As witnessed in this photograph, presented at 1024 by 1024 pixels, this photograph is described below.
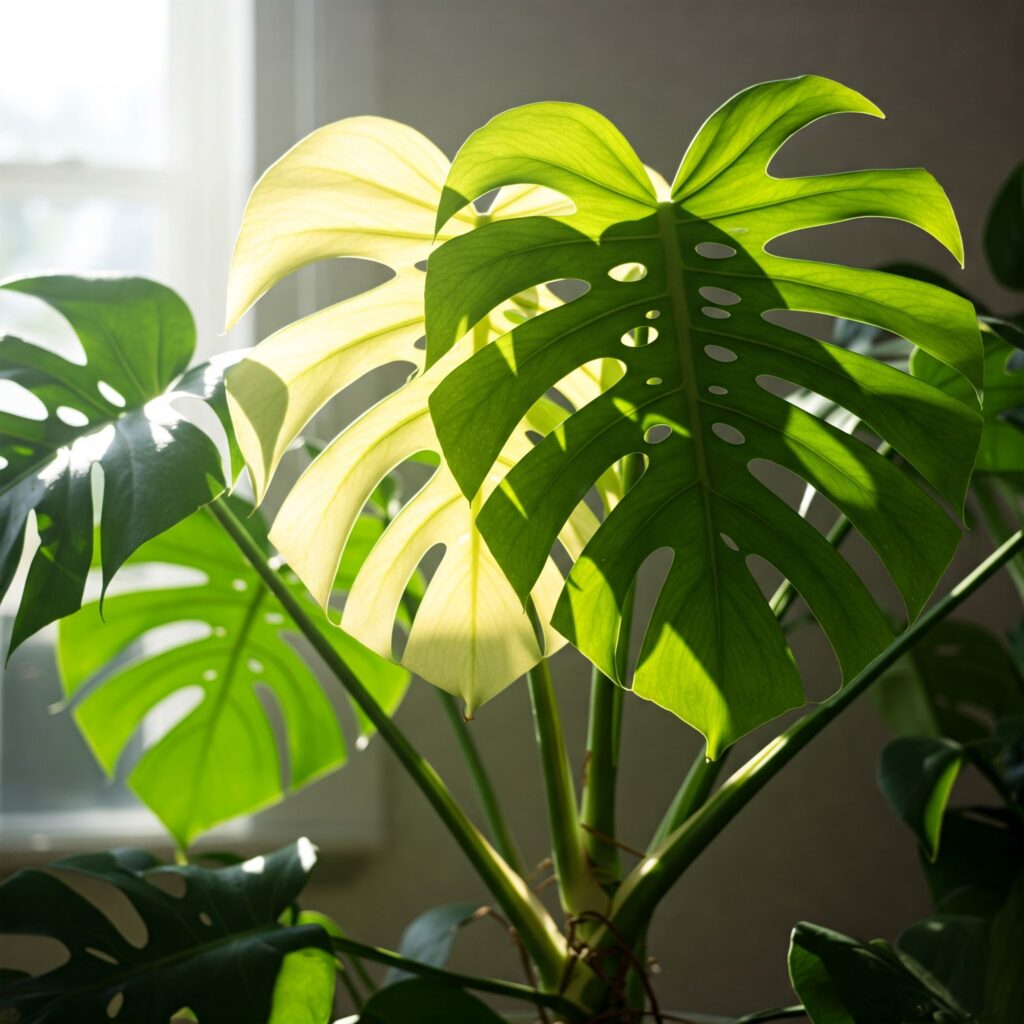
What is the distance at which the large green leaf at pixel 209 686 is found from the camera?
38.8 inches

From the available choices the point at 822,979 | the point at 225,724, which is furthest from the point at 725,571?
the point at 225,724

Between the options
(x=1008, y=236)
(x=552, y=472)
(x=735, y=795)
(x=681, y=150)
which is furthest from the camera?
(x=681, y=150)

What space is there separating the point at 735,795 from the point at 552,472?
0.86 feet

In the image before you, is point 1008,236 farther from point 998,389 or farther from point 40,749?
point 40,749

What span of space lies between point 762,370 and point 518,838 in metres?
0.94

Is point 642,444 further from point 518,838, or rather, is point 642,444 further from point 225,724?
point 518,838

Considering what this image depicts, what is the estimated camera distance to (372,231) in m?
0.66

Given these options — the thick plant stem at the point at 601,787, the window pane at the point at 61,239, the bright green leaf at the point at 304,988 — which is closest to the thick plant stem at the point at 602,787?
the thick plant stem at the point at 601,787

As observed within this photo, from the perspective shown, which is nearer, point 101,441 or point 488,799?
point 101,441

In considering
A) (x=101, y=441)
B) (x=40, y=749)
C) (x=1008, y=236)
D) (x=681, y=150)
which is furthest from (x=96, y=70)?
(x=1008, y=236)

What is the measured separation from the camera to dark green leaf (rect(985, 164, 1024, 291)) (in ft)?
3.10

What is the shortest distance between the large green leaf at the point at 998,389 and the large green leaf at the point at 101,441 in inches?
18.2

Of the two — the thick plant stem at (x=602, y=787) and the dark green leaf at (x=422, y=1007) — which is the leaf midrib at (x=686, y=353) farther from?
the dark green leaf at (x=422, y=1007)

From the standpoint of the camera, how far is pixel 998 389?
2.64 feet
